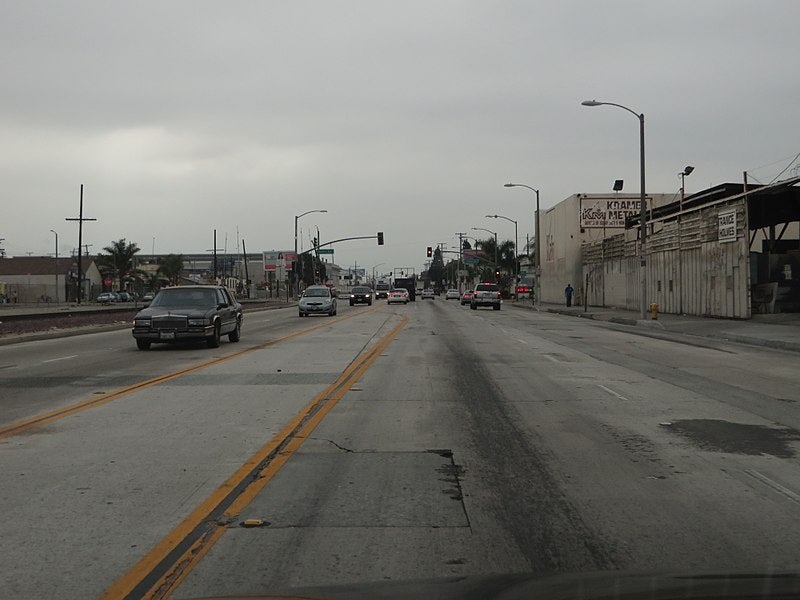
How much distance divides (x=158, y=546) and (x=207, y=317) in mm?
15603

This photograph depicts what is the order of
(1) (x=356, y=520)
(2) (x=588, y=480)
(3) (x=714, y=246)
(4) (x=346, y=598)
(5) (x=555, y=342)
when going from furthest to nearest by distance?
(3) (x=714, y=246)
(5) (x=555, y=342)
(2) (x=588, y=480)
(1) (x=356, y=520)
(4) (x=346, y=598)

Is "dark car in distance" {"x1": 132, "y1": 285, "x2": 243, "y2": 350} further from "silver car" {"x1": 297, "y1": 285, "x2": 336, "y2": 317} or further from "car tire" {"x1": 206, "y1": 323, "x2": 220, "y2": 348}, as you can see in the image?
"silver car" {"x1": 297, "y1": 285, "x2": 336, "y2": 317}

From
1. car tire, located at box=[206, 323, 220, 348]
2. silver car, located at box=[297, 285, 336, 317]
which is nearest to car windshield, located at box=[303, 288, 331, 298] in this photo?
silver car, located at box=[297, 285, 336, 317]

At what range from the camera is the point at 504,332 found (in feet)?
92.3

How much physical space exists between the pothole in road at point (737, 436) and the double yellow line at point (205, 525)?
432cm

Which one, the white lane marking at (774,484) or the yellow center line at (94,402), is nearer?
the white lane marking at (774,484)

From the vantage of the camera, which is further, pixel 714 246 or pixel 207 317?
pixel 714 246

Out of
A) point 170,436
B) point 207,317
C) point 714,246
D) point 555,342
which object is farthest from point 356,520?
point 714,246

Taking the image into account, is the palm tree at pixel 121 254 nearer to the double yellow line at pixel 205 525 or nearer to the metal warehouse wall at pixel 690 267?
the metal warehouse wall at pixel 690 267

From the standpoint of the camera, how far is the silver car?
41.9 metres

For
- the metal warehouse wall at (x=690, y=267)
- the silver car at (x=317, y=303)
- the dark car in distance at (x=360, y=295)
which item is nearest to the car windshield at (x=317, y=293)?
the silver car at (x=317, y=303)

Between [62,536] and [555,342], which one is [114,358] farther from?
[62,536]

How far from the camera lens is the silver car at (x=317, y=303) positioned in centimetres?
4194

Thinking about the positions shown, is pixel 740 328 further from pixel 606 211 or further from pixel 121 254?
pixel 121 254
